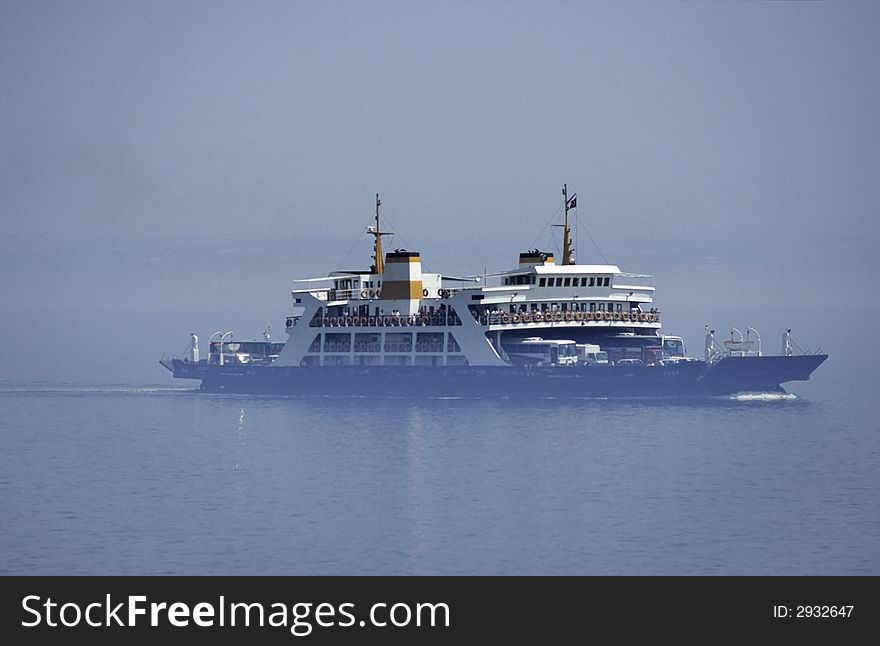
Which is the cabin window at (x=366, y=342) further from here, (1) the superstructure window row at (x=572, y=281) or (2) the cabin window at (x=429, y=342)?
(1) the superstructure window row at (x=572, y=281)

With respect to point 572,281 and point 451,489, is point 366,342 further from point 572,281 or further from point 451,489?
point 451,489

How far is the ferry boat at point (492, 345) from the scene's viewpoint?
90062 millimetres

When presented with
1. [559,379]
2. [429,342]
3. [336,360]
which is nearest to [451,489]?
[559,379]

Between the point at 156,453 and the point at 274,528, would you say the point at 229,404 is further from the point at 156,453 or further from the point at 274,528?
the point at 274,528

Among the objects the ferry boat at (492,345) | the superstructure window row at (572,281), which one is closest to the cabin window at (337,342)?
the ferry boat at (492,345)

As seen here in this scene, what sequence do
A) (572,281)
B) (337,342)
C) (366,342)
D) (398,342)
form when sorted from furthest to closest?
(337,342) < (366,342) < (398,342) < (572,281)

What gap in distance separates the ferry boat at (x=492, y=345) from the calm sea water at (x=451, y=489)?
2105 millimetres

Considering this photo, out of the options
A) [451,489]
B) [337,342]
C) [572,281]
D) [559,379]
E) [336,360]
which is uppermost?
[572,281]

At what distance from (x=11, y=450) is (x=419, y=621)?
4330cm

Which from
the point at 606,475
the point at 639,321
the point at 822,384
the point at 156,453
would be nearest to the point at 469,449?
the point at 606,475

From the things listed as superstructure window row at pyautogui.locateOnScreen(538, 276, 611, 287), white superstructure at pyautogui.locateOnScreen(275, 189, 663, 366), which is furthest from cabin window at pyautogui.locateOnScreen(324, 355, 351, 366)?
superstructure window row at pyautogui.locateOnScreen(538, 276, 611, 287)

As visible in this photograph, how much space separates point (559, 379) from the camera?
91.1 metres

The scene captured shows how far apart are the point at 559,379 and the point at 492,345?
21.1ft

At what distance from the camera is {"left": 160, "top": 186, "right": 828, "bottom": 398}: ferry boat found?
90062 mm
